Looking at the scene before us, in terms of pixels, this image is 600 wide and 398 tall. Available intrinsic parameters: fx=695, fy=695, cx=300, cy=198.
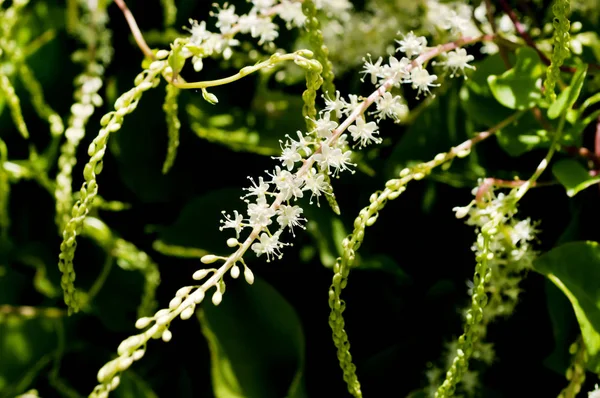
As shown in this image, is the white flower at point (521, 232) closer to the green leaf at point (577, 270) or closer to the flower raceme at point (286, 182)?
the green leaf at point (577, 270)

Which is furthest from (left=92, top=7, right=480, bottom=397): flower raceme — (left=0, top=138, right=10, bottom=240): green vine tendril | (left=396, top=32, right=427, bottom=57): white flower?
(left=0, top=138, right=10, bottom=240): green vine tendril

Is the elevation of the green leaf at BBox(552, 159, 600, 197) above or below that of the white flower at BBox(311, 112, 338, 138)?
below

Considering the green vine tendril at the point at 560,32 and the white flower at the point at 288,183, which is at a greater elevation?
the green vine tendril at the point at 560,32

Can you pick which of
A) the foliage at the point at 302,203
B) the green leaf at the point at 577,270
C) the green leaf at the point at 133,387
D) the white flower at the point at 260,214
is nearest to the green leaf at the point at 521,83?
the foliage at the point at 302,203

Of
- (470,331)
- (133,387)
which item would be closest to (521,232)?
(470,331)

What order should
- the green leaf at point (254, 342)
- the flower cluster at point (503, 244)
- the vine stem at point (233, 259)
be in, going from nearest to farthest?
the vine stem at point (233, 259) → the flower cluster at point (503, 244) → the green leaf at point (254, 342)

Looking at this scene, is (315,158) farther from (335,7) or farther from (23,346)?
(23,346)

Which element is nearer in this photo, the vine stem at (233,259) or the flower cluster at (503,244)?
the vine stem at (233,259)

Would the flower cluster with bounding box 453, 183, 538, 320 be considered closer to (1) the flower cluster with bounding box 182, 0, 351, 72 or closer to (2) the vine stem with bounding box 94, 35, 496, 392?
(2) the vine stem with bounding box 94, 35, 496, 392
